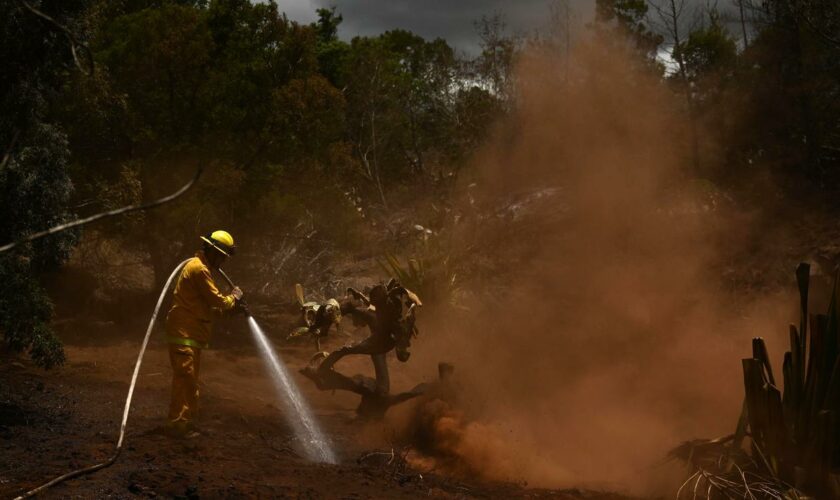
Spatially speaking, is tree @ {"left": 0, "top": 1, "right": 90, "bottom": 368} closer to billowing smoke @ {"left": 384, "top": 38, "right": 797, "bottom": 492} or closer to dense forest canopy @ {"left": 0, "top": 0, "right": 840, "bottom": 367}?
dense forest canopy @ {"left": 0, "top": 0, "right": 840, "bottom": 367}

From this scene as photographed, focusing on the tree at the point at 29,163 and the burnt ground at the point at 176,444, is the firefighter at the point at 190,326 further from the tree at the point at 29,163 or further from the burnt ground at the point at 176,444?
the tree at the point at 29,163

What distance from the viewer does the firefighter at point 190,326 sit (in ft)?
23.6

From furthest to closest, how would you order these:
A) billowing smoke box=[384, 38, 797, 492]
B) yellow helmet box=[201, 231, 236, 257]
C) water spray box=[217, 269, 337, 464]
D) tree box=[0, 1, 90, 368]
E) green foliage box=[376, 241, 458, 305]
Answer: green foliage box=[376, 241, 458, 305]
billowing smoke box=[384, 38, 797, 492]
water spray box=[217, 269, 337, 464]
yellow helmet box=[201, 231, 236, 257]
tree box=[0, 1, 90, 368]

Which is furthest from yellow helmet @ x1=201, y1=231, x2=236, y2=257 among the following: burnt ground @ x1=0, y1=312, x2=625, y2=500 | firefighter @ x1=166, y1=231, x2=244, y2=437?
burnt ground @ x1=0, y1=312, x2=625, y2=500

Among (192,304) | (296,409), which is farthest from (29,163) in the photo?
(296,409)

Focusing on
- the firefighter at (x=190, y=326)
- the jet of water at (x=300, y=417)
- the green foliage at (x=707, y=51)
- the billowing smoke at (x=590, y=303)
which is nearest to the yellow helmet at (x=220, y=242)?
the firefighter at (x=190, y=326)

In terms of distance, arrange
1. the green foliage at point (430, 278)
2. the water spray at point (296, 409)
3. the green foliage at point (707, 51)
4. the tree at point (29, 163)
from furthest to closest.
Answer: the green foliage at point (707, 51), the green foliage at point (430, 278), the tree at point (29, 163), the water spray at point (296, 409)

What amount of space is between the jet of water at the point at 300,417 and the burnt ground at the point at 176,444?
162mm

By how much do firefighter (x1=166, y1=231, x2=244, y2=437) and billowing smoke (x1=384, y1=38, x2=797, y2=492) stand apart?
8.30ft

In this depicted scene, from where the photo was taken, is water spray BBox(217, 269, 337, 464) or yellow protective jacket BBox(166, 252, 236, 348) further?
water spray BBox(217, 269, 337, 464)

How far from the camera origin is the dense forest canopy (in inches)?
306

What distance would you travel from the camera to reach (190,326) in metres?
7.36

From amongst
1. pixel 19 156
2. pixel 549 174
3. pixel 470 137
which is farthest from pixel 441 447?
pixel 470 137

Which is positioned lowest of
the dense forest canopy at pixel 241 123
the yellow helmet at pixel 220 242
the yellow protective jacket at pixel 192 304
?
the yellow protective jacket at pixel 192 304
